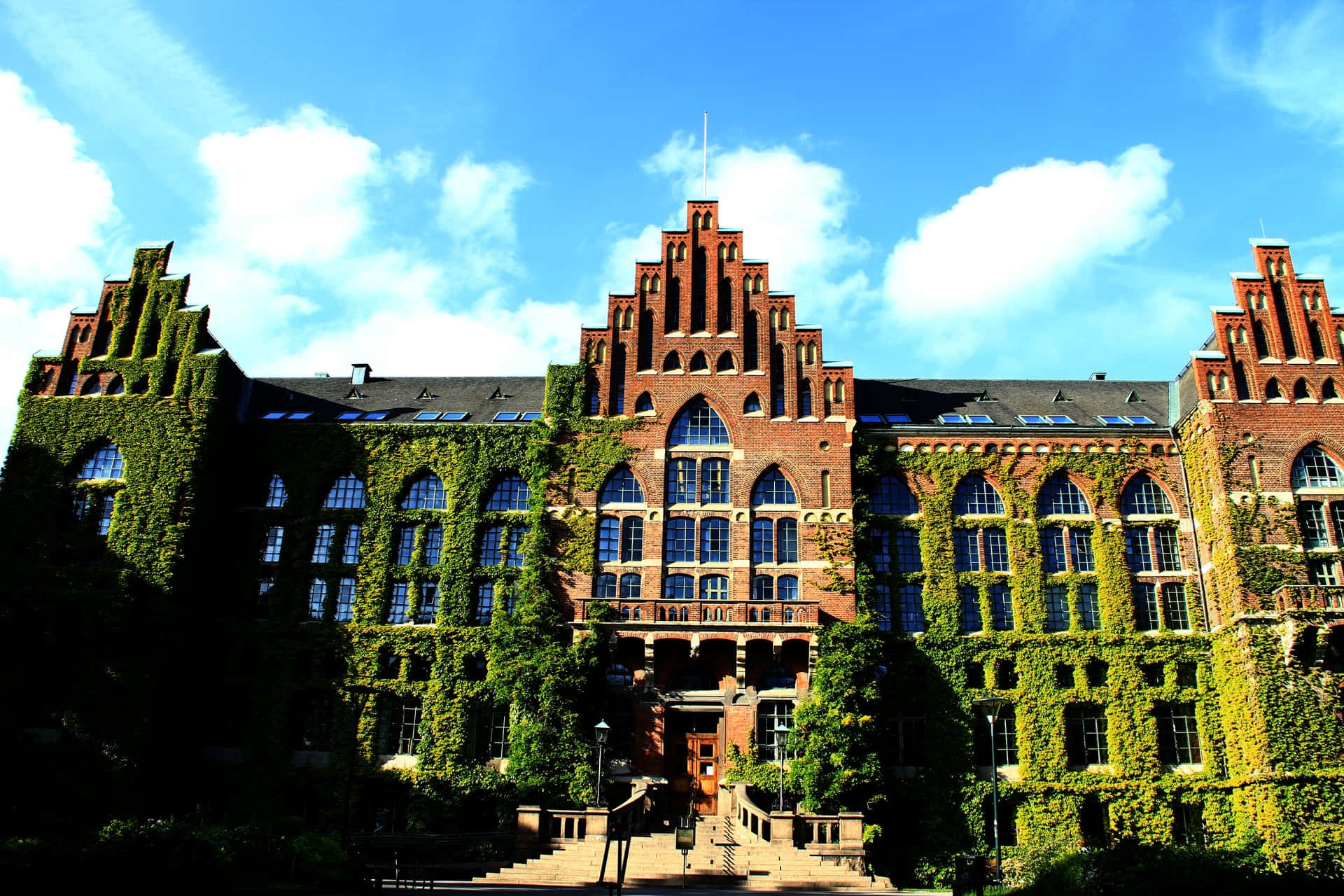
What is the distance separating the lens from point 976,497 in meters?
49.4

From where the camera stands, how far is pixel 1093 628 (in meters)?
46.9

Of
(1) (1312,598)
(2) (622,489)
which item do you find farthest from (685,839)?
(1) (1312,598)

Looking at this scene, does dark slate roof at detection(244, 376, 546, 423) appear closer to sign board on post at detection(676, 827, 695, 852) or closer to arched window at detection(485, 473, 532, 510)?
arched window at detection(485, 473, 532, 510)

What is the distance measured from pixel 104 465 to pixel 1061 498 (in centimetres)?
4288

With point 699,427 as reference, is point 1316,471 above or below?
below

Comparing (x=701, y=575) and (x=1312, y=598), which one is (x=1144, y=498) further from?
(x=701, y=575)

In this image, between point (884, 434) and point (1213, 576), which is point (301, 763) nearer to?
point (884, 434)

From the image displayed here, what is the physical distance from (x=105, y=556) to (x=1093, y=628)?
4218cm

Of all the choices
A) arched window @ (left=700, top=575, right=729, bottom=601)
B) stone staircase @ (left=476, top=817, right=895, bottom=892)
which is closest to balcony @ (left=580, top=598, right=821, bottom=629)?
arched window @ (left=700, top=575, right=729, bottom=601)

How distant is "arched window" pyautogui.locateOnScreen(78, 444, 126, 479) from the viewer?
1877 inches

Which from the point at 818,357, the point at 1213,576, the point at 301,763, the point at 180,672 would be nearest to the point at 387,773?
the point at 301,763

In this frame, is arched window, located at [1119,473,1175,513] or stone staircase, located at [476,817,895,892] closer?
stone staircase, located at [476,817,895,892]

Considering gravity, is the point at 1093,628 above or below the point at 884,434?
below

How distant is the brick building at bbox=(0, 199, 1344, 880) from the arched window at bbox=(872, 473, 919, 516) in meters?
0.11
